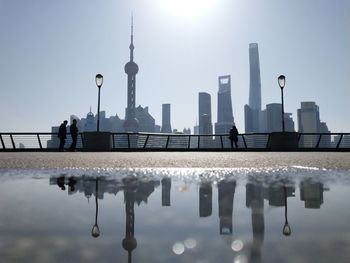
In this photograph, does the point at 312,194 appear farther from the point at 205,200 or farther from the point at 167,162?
the point at 167,162

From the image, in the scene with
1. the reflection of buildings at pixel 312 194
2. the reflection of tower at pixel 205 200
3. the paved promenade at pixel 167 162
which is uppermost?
the paved promenade at pixel 167 162

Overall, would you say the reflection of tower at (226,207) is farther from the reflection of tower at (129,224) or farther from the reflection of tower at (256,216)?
the reflection of tower at (129,224)

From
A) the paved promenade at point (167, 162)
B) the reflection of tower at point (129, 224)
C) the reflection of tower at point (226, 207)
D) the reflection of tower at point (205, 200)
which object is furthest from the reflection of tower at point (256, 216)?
the paved promenade at point (167, 162)

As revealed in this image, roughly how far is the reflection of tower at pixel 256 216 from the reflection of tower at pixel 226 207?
5.2 inches

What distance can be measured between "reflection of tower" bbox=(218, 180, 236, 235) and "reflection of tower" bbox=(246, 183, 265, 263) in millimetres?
133

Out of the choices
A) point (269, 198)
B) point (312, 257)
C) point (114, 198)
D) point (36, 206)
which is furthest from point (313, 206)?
point (36, 206)

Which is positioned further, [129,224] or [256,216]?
[256,216]

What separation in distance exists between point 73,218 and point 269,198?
1.62 metres

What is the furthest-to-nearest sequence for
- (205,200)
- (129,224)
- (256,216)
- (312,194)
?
(312,194) → (205,200) → (256,216) → (129,224)

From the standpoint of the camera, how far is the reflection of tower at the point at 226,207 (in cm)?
177

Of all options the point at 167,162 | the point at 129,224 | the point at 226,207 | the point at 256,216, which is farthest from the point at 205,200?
the point at 167,162

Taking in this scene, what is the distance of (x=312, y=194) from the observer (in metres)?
3.14

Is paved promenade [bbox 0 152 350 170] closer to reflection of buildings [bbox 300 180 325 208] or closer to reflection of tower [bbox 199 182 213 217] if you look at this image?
reflection of buildings [bbox 300 180 325 208]

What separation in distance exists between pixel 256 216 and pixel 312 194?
1.27 m
